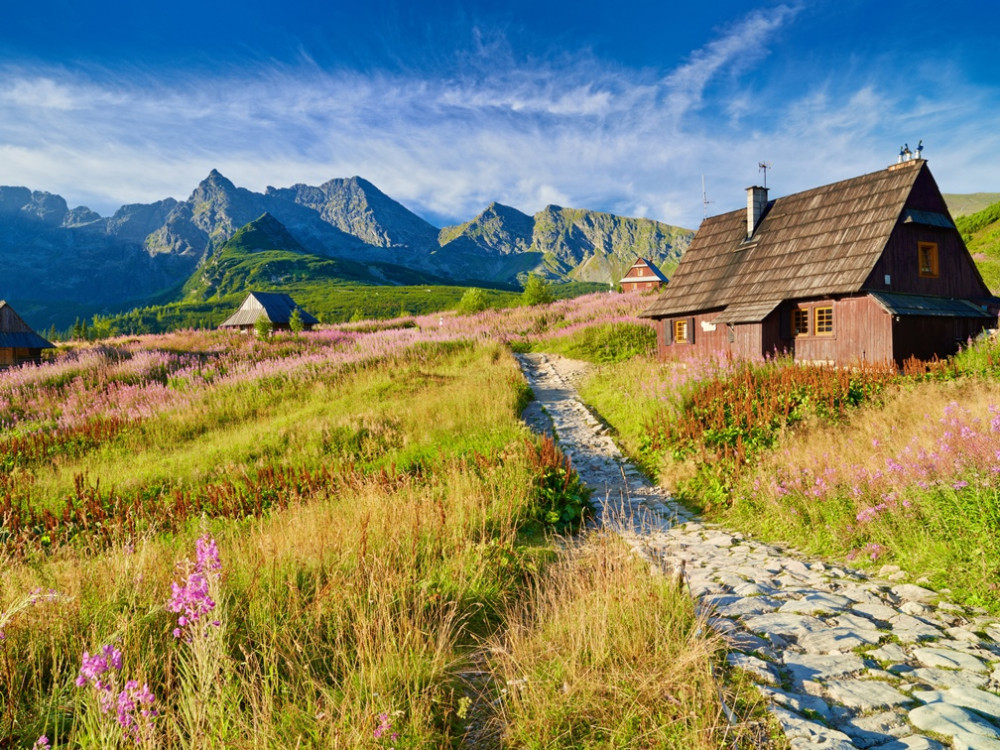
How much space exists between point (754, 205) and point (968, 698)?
Result: 22.9 m

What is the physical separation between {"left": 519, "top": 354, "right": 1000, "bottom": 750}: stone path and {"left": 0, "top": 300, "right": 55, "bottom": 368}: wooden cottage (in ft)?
97.5

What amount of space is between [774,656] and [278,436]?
30.3ft

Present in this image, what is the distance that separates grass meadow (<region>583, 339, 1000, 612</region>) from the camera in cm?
479

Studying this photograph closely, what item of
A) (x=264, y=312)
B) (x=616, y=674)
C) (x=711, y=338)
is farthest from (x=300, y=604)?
(x=264, y=312)

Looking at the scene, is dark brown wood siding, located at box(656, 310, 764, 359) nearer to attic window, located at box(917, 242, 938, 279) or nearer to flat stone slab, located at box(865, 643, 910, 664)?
attic window, located at box(917, 242, 938, 279)

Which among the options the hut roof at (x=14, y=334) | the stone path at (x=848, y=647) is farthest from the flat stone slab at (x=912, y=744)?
the hut roof at (x=14, y=334)

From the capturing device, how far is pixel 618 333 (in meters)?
23.9

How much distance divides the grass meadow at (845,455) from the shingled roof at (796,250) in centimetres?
504

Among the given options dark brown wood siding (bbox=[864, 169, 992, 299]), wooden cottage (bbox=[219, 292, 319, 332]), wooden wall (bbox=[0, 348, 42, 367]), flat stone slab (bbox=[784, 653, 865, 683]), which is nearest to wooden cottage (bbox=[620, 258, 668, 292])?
wooden cottage (bbox=[219, 292, 319, 332])

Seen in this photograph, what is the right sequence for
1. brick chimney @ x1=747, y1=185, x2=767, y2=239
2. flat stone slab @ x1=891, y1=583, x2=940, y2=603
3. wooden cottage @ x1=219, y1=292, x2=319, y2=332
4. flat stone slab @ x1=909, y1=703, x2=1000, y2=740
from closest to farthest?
flat stone slab @ x1=909, y1=703, x2=1000, y2=740
flat stone slab @ x1=891, y1=583, x2=940, y2=603
brick chimney @ x1=747, y1=185, x2=767, y2=239
wooden cottage @ x1=219, y1=292, x2=319, y2=332

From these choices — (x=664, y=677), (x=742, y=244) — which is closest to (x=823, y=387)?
(x=664, y=677)

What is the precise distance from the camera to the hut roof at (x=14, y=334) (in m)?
23.4

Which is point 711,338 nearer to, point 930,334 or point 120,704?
point 930,334

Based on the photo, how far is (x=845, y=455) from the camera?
6.86m
